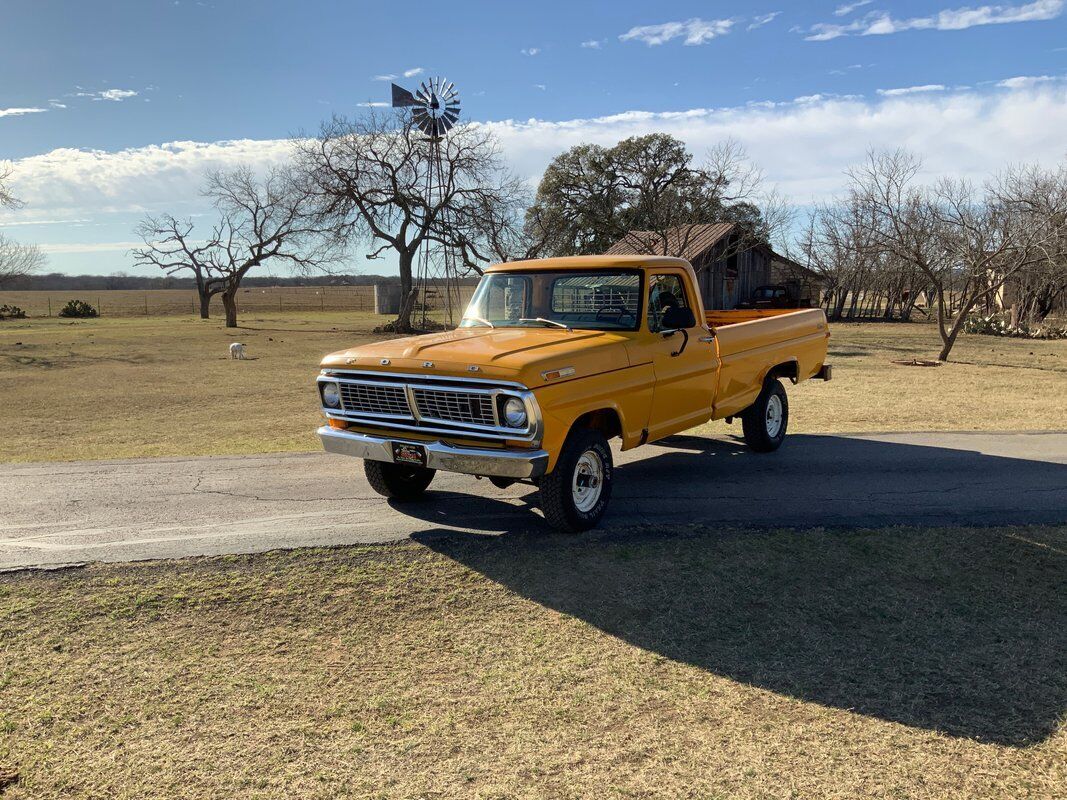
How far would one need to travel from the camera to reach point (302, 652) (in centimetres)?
449

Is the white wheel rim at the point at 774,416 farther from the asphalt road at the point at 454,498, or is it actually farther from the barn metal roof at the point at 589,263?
the barn metal roof at the point at 589,263

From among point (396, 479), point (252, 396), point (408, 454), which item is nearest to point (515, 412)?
point (408, 454)

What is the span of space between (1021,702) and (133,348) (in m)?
31.4

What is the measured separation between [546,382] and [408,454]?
1196mm

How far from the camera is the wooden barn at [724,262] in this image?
3597 cm

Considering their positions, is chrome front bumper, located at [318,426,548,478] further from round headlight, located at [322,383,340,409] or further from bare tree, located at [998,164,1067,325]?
bare tree, located at [998,164,1067,325]

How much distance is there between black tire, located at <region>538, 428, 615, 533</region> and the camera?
612 cm

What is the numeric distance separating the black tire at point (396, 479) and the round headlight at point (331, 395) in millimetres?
705

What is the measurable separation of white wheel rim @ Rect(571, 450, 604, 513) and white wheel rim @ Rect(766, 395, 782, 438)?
146 inches

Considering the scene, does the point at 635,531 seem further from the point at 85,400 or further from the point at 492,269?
the point at 85,400

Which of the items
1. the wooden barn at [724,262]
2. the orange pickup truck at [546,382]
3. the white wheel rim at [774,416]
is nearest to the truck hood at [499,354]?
the orange pickup truck at [546,382]

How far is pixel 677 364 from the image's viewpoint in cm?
734

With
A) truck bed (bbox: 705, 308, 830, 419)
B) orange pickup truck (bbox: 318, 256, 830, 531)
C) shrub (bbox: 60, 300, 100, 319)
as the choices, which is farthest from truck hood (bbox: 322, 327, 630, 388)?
shrub (bbox: 60, 300, 100, 319)

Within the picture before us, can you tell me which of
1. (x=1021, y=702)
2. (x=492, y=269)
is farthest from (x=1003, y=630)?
(x=492, y=269)
